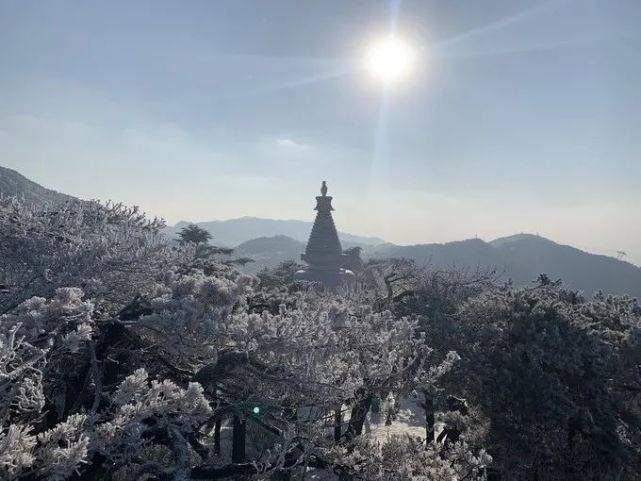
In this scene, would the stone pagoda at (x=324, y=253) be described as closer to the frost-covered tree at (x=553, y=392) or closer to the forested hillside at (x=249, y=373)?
the forested hillside at (x=249, y=373)

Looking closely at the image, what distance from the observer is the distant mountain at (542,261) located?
136m

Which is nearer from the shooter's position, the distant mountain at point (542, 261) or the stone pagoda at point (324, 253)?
the stone pagoda at point (324, 253)

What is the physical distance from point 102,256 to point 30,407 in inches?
144

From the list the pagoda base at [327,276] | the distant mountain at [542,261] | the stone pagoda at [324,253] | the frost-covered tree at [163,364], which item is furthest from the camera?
the distant mountain at [542,261]

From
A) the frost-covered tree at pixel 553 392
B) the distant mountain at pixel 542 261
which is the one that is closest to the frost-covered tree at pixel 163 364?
the frost-covered tree at pixel 553 392

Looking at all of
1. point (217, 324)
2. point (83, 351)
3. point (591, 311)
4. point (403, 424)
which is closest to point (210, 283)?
point (217, 324)

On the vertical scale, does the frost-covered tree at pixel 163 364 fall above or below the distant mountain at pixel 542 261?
below

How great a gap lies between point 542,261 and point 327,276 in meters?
149

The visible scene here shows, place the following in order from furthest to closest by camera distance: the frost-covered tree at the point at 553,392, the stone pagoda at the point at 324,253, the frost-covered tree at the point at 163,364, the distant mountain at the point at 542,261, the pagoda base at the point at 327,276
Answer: the distant mountain at the point at 542,261
the stone pagoda at the point at 324,253
the pagoda base at the point at 327,276
the frost-covered tree at the point at 553,392
the frost-covered tree at the point at 163,364

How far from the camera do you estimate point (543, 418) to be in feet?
33.3

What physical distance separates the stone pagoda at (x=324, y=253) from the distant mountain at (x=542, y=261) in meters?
94.6

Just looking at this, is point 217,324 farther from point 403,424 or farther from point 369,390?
point 403,424

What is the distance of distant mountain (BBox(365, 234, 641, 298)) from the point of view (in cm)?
13550

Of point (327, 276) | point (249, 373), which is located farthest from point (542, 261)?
point (249, 373)
